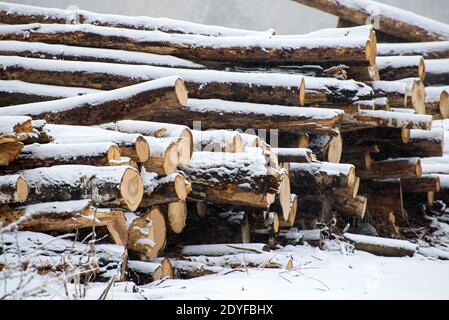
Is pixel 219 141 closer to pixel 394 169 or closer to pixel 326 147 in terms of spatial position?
pixel 326 147

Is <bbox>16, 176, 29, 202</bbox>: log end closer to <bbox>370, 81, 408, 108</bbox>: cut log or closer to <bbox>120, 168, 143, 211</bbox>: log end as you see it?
<bbox>120, 168, 143, 211</bbox>: log end

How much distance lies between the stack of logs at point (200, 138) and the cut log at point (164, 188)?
0.04 feet

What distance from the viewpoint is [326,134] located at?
602 centimetres

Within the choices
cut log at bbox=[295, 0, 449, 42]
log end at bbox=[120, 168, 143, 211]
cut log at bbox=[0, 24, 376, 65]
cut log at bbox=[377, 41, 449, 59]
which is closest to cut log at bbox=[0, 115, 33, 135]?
log end at bbox=[120, 168, 143, 211]

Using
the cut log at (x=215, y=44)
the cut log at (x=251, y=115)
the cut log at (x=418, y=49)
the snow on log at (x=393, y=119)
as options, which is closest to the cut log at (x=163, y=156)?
the cut log at (x=251, y=115)

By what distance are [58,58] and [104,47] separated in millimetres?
574

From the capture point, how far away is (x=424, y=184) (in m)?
7.08

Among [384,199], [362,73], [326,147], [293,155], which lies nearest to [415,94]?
[362,73]

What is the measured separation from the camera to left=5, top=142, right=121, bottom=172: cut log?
3902 mm

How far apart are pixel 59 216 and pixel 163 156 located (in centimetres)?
91

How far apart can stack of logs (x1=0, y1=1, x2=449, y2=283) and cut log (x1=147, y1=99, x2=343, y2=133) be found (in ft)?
0.05

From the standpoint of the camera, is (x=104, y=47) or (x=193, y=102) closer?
(x=193, y=102)
